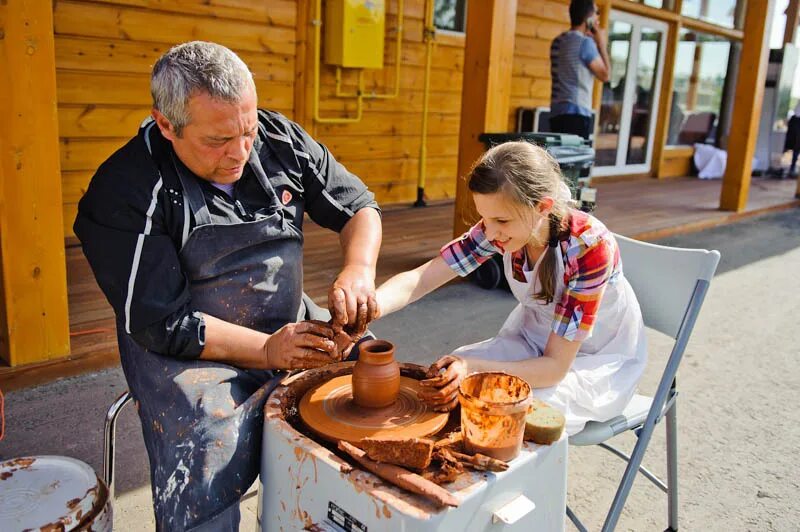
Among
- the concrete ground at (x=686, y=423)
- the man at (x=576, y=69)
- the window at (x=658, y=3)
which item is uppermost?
the window at (x=658, y=3)

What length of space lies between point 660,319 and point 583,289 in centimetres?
43

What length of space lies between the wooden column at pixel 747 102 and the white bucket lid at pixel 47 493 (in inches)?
308

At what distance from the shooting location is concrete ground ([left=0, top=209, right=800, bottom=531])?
2.32 metres

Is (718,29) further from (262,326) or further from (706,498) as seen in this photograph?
(262,326)

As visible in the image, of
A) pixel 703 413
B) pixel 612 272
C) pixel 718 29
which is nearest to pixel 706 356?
pixel 703 413

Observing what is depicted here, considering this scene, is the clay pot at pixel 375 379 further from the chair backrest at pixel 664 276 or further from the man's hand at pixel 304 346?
the chair backrest at pixel 664 276

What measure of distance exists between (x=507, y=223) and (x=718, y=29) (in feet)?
37.3

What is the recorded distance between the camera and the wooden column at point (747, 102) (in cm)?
705

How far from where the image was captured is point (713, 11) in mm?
11156

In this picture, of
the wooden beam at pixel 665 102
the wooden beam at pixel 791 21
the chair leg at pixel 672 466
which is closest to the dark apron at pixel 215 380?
the chair leg at pixel 672 466

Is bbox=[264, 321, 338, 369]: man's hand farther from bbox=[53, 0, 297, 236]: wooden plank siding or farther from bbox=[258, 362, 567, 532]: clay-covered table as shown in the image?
bbox=[53, 0, 297, 236]: wooden plank siding

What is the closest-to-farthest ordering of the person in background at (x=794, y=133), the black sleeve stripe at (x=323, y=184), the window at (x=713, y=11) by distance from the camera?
the black sleeve stripe at (x=323, y=184) < the window at (x=713, y=11) < the person in background at (x=794, y=133)

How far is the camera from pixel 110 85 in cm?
468

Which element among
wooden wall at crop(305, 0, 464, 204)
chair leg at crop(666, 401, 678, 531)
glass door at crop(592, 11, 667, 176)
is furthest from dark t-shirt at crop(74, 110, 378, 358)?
glass door at crop(592, 11, 667, 176)
